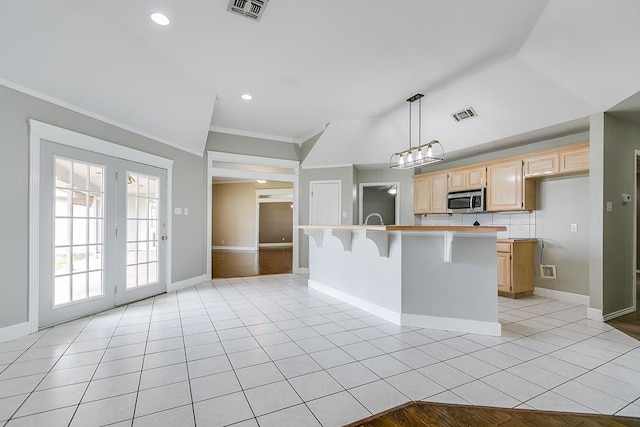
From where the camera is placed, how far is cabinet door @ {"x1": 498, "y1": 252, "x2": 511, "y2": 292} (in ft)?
14.4

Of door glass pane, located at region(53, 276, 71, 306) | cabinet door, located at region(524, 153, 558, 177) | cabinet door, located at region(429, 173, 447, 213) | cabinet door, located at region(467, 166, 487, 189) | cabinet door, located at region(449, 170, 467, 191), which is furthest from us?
cabinet door, located at region(429, 173, 447, 213)

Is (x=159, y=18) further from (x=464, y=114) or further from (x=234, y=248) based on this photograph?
(x=234, y=248)

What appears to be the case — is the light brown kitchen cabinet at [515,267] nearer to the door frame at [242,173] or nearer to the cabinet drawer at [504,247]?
the cabinet drawer at [504,247]

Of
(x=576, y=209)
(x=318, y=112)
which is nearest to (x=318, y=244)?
(x=318, y=112)

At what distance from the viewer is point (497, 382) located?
2057 millimetres

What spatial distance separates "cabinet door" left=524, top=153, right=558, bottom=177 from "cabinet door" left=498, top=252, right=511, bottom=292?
126 cm

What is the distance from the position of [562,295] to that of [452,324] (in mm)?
2604

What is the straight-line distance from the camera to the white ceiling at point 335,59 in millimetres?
2535

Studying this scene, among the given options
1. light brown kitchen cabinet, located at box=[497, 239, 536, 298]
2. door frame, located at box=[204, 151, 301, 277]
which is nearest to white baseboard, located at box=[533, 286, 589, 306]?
light brown kitchen cabinet, located at box=[497, 239, 536, 298]

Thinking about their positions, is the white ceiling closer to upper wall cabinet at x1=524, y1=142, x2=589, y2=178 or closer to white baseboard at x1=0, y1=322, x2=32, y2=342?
upper wall cabinet at x1=524, y1=142, x2=589, y2=178

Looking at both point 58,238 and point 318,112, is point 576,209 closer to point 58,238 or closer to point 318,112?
point 318,112

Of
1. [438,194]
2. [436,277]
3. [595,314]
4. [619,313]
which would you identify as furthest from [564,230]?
[436,277]

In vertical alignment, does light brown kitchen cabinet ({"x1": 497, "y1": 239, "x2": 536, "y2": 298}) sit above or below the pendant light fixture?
below

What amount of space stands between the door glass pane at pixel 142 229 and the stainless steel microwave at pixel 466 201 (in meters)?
5.05
